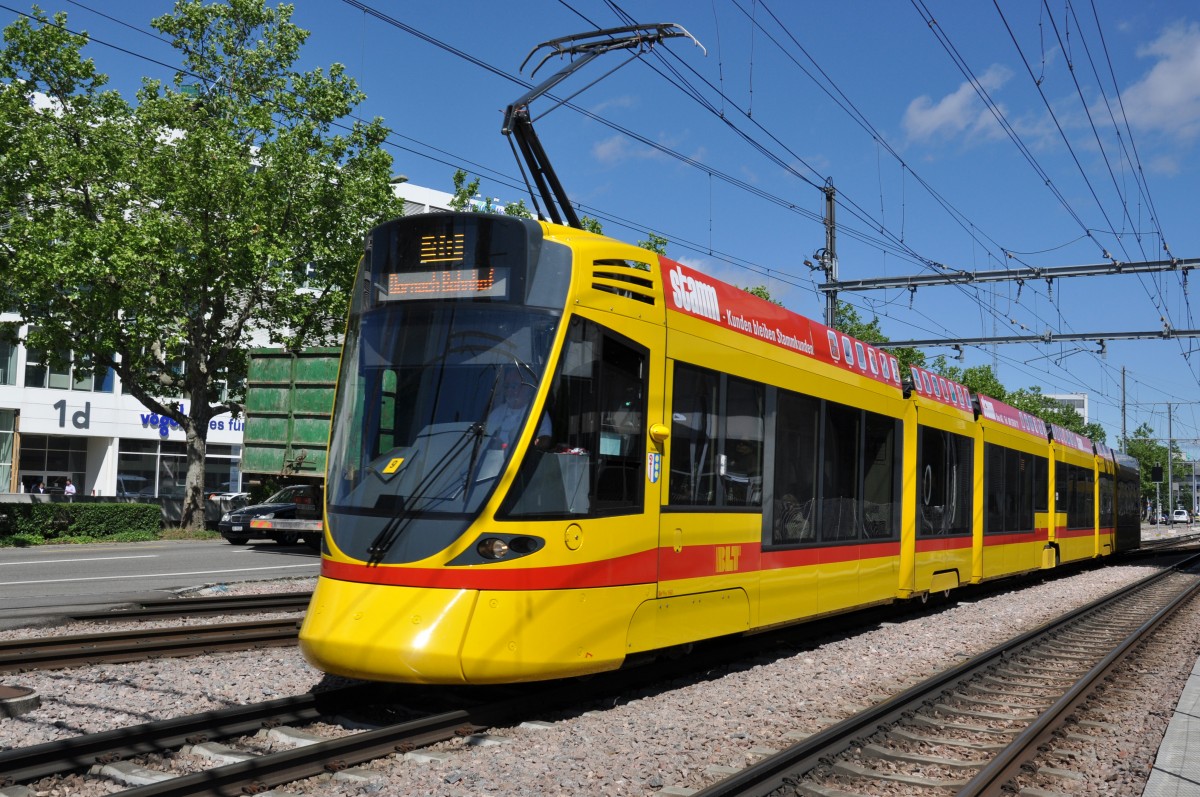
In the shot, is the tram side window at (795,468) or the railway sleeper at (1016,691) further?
the tram side window at (795,468)

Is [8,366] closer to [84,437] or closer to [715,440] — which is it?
[84,437]

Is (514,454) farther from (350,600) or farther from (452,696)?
(452,696)

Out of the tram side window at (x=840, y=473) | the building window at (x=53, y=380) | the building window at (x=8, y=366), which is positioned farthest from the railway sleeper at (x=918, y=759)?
the building window at (x=8, y=366)

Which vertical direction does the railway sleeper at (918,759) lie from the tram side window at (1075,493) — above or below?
below

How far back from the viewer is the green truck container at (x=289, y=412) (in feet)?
Answer: 70.2

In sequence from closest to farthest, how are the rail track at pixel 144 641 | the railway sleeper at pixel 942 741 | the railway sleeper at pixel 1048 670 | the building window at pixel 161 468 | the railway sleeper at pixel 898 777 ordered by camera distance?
the railway sleeper at pixel 898 777 → the railway sleeper at pixel 942 741 → the rail track at pixel 144 641 → the railway sleeper at pixel 1048 670 → the building window at pixel 161 468

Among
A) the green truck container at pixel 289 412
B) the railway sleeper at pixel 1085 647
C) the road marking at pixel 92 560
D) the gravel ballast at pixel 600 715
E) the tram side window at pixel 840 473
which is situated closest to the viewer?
the gravel ballast at pixel 600 715

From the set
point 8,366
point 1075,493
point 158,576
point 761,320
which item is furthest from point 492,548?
point 8,366

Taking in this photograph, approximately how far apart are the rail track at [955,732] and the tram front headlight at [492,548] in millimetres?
2001

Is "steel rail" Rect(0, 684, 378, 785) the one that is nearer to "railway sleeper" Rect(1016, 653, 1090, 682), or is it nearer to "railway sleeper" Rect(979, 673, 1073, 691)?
"railway sleeper" Rect(979, 673, 1073, 691)

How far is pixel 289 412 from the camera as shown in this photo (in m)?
21.8

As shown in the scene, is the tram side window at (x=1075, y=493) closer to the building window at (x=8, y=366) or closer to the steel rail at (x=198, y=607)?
the steel rail at (x=198, y=607)

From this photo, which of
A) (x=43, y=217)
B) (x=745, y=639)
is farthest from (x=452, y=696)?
(x=43, y=217)

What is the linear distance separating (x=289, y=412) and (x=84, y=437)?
90.3ft
